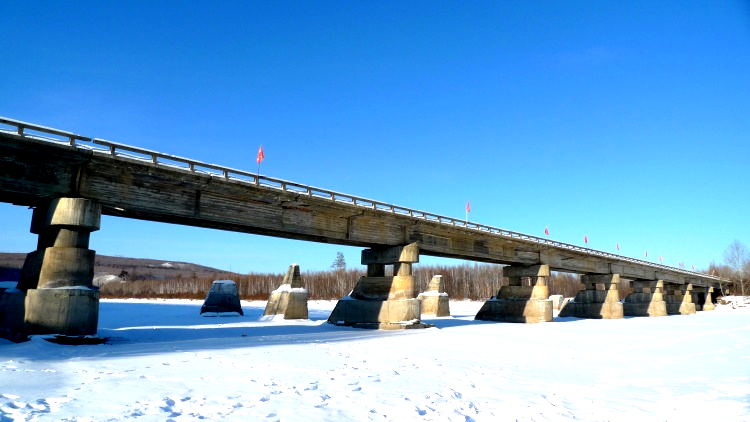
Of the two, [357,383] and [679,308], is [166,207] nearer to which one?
[357,383]

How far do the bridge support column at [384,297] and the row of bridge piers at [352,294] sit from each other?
53 mm

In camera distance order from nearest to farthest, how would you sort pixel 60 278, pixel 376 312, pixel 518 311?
pixel 60 278 < pixel 376 312 < pixel 518 311

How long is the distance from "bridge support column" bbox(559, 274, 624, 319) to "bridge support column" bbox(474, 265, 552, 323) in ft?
34.7

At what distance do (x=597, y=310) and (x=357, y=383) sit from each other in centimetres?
4242

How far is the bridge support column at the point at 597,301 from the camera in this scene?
44875 millimetres

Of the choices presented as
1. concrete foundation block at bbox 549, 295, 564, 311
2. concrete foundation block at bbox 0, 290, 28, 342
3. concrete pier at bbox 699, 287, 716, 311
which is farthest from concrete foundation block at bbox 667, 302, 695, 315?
concrete foundation block at bbox 0, 290, 28, 342

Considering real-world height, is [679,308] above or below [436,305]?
below

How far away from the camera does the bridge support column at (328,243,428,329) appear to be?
83.4 ft

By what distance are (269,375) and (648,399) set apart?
729 cm

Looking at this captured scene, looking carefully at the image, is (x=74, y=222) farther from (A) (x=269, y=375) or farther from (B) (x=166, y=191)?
(A) (x=269, y=375)

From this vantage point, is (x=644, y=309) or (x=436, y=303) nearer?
(x=436, y=303)

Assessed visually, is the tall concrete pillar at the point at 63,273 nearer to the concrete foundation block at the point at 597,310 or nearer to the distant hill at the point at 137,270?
the concrete foundation block at the point at 597,310

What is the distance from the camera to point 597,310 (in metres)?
44.9

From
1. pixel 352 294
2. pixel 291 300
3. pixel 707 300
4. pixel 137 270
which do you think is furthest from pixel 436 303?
pixel 137 270
